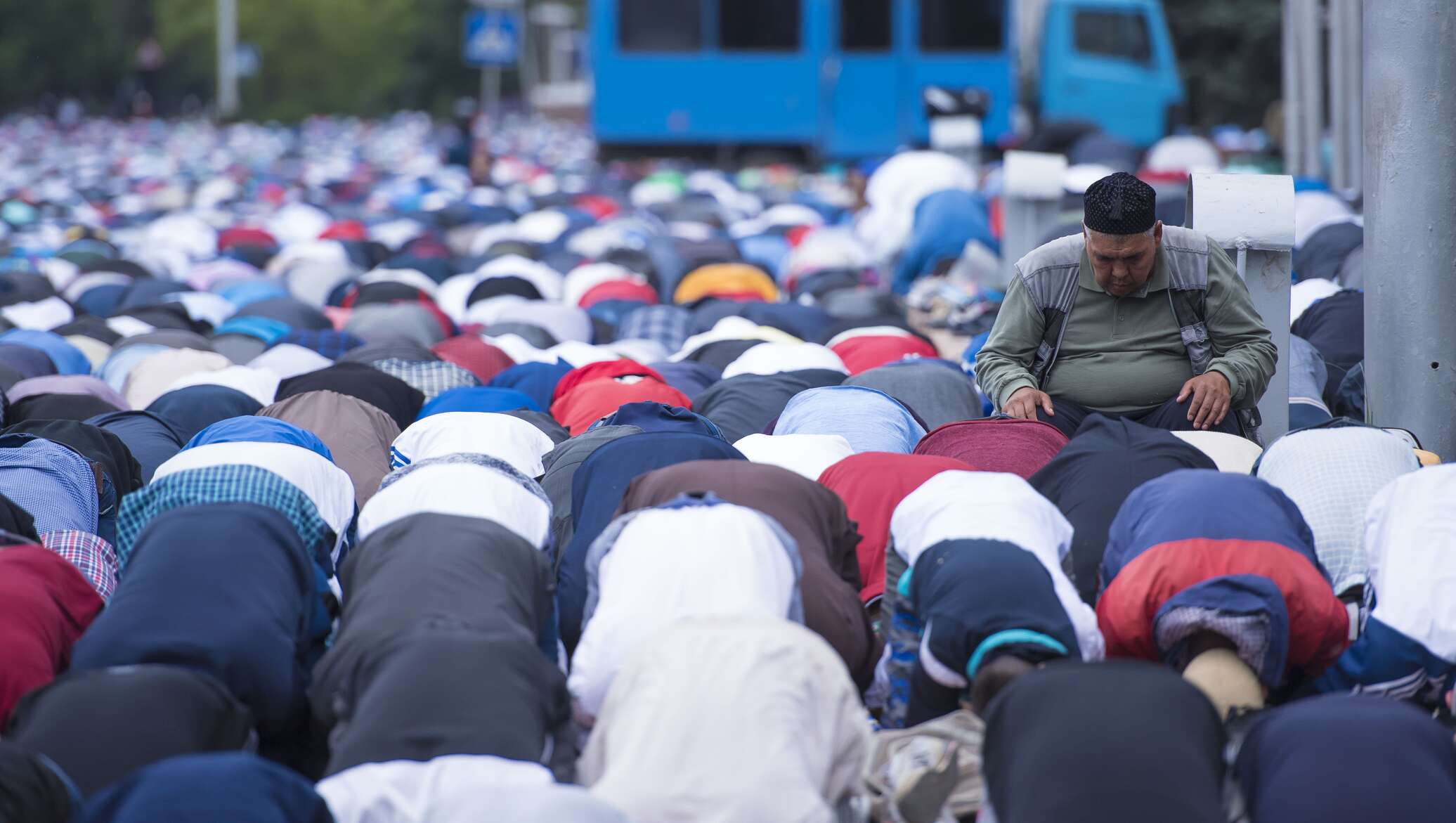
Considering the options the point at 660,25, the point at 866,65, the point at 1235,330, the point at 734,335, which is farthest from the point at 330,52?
the point at 1235,330

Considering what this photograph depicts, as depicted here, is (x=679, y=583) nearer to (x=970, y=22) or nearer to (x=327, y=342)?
(x=327, y=342)

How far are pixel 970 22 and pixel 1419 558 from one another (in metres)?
15.9

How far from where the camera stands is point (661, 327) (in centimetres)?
881

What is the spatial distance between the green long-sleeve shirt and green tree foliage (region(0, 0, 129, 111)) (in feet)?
134

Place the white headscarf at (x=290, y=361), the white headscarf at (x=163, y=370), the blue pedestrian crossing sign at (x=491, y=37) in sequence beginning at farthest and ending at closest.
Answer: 1. the blue pedestrian crossing sign at (x=491, y=37)
2. the white headscarf at (x=290, y=361)
3. the white headscarf at (x=163, y=370)

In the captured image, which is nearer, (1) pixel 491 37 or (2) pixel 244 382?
(2) pixel 244 382

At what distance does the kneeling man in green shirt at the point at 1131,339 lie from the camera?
4.96 m

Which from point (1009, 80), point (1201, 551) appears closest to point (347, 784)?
point (1201, 551)

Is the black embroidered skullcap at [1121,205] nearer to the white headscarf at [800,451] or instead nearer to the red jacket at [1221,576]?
the white headscarf at [800,451]

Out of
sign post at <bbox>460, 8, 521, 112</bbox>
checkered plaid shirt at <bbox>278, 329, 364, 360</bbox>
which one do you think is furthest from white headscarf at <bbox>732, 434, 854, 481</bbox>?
sign post at <bbox>460, 8, 521, 112</bbox>

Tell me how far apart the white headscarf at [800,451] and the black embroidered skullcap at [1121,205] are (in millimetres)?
988

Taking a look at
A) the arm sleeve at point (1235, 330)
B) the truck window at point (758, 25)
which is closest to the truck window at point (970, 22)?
the truck window at point (758, 25)

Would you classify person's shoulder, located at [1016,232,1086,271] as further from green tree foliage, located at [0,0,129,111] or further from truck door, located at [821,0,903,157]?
green tree foliage, located at [0,0,129,111]

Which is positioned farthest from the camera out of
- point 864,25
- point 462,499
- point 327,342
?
point 864,25
